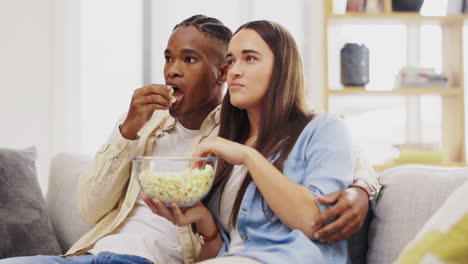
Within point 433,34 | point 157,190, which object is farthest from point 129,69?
point 157,190

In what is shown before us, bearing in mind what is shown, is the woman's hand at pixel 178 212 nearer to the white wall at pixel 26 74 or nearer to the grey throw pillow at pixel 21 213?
the grey throw pillow at pixel 21 213

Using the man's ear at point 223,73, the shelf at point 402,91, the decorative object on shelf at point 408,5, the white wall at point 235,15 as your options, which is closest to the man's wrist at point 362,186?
the man's ear at point 223,73

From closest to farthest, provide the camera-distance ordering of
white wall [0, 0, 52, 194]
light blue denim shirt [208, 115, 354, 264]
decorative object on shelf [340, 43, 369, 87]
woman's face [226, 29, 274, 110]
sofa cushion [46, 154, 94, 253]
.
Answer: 1. light blue denim shirt [208, 115, 354, 264]
2. woman's face [226, 29, 274, 110]
3. sofa cushion [46, 154, 94, 253]
4. decorative object on shelf [340, 43, 369, 87]
5. white wall [0, 0, 52, 194]

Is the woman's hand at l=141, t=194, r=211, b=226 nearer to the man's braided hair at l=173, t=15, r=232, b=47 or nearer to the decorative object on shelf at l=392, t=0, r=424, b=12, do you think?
the man's braided hair at l=173, t=15, r=232, b=47

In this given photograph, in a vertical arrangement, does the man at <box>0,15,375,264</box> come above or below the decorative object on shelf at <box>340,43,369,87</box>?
below

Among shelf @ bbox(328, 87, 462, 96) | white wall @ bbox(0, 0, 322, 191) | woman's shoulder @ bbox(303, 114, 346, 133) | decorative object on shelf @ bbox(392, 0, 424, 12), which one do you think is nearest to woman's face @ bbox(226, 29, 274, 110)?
woman's shoulder @ bbox(303, 114, 346, 133)

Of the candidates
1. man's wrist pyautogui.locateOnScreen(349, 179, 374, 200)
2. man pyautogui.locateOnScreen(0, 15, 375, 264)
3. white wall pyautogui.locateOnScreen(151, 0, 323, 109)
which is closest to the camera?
man's wrist pyautogui.locateOnScreen(349, 179, 374, 200)

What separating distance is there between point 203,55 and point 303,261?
80 centimetres

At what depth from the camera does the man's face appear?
1728 millimetres

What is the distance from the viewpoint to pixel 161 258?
156cm

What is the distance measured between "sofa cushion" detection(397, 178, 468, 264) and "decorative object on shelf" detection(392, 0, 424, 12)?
9.20ft

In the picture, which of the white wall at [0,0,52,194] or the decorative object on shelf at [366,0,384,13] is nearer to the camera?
the decorative object on shelf at [366,0,384,13]

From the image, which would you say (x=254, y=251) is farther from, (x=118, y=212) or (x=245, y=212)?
(x=118, y=212)

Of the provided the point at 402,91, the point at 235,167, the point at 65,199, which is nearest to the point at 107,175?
the point at 235,167
